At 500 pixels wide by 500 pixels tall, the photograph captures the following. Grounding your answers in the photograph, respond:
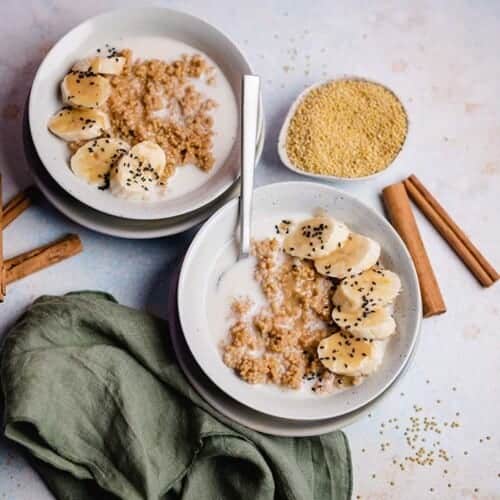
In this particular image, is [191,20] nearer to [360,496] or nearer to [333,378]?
[333,378]

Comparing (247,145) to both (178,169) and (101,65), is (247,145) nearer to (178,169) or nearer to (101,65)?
(178,169)

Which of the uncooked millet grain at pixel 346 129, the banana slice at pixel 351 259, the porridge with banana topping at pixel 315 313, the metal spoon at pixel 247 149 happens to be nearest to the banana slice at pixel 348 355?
the porridge with banana topping at pixel 315 313

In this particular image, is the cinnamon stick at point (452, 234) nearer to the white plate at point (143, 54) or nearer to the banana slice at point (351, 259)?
the banana slice at point (351, 259)

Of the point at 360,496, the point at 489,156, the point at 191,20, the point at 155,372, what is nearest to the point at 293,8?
the point at 191,20

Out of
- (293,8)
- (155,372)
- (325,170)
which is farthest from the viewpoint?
(293,8)

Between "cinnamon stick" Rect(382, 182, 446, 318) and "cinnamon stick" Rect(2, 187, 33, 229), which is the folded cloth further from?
"cinnamon stick" Rect(382, 182, 446, 318)

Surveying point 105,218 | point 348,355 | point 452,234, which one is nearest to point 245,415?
point 348,355
